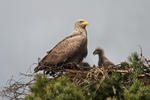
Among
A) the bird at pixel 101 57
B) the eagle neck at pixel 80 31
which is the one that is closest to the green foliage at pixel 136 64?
the eagle neck at pixel 80 31

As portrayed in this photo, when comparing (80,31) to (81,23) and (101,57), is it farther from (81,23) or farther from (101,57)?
(101,57)

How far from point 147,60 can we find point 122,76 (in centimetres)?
79

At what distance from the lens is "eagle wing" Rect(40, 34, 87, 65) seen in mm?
10578

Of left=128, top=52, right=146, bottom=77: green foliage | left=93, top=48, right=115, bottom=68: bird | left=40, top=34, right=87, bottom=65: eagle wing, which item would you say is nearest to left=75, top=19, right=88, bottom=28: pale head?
left=40, top=34, right=87, bottom=65: eagle wing

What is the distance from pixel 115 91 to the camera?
6676 millimetres

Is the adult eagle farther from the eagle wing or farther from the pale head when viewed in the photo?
the pale head

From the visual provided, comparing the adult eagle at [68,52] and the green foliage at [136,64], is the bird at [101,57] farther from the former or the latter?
the green foliage at [136,64]

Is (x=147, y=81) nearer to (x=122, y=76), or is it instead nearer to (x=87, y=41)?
(x=122, y=76)

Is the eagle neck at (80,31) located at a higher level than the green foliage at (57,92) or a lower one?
higher

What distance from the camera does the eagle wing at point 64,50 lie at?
10578mm

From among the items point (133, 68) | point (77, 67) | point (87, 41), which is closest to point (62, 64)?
point (77, 67)

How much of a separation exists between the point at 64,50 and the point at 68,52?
0.17m

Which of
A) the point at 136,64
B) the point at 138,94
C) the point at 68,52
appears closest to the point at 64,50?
the point at 68,52

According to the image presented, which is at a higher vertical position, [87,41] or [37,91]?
[87,41]
